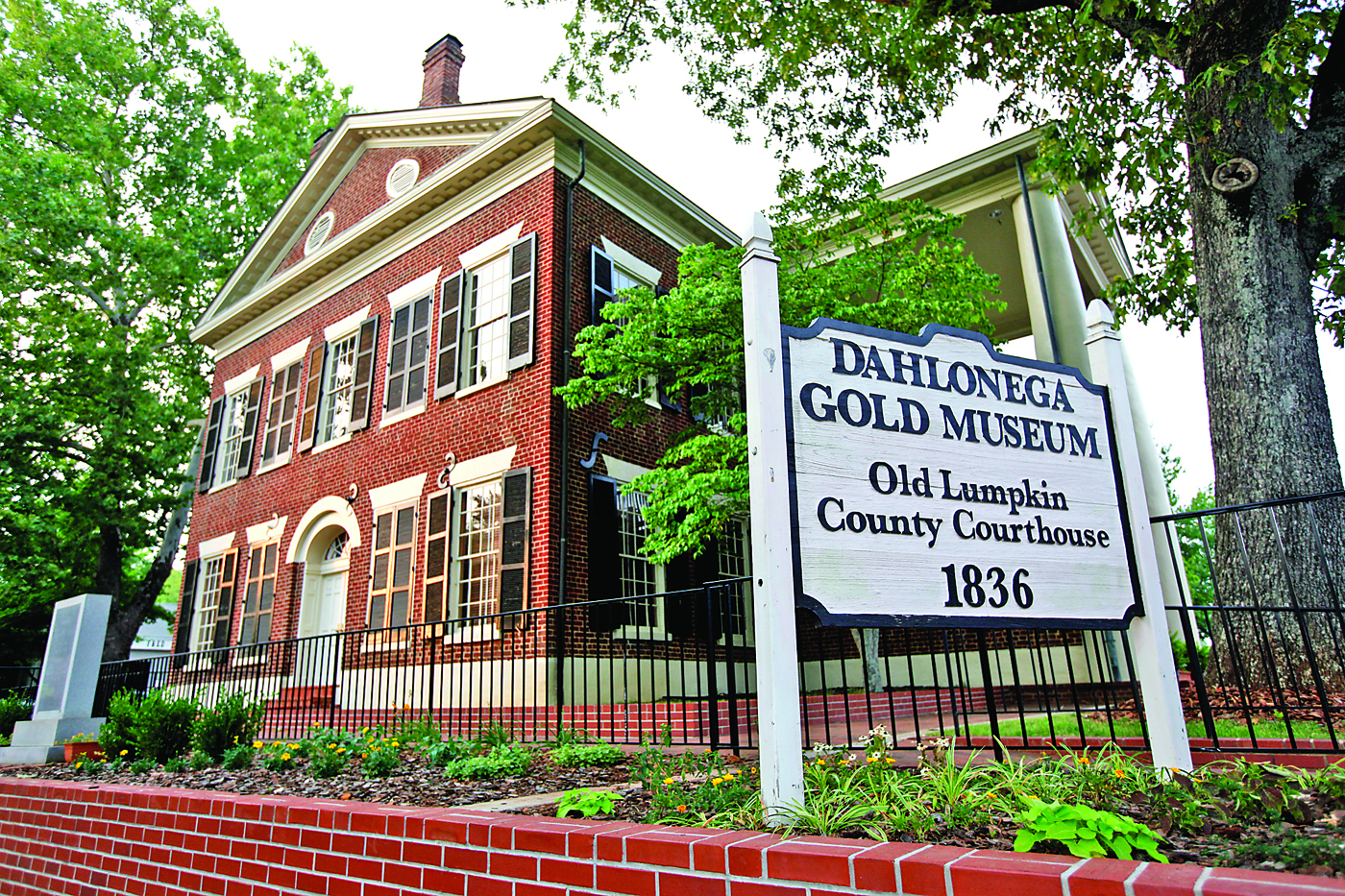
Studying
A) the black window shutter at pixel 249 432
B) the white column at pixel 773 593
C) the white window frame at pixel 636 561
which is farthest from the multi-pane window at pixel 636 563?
the black window shutter at pixel 249 432

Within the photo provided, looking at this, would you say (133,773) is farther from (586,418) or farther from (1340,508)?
(1340,508)

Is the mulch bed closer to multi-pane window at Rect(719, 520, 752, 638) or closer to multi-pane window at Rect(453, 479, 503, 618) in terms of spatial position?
multi-pane window at Rect(453, 479, 503, 618)

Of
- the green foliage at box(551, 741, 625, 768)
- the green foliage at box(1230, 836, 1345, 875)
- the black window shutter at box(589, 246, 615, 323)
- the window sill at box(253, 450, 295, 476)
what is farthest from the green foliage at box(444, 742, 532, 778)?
the window sill at box(253, 450, 295, 476)

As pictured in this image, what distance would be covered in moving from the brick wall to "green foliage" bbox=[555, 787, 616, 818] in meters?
0.21

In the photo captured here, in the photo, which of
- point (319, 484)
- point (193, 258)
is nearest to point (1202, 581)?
point (319, 484)

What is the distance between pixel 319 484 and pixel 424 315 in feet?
12.5

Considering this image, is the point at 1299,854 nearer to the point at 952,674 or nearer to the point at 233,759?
the point at 233,759

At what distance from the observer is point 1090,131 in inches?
312

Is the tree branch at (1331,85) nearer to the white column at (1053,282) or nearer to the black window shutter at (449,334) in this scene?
the white column at (1053,282)

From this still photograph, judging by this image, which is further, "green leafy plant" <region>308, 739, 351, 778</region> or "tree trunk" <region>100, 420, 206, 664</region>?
"tree trunk" <region>100, 420, 206, 664</region>

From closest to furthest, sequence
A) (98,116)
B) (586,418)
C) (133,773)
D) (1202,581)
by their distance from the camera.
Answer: (133,773) → (586,418) → (98,116) → (1202,581)

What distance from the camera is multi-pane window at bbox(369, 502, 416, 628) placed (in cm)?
1262

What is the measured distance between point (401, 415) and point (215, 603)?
22.2ft

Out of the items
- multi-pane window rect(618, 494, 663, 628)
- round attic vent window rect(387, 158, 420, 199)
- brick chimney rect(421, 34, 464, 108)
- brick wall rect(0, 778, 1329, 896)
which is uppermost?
brick chimney rect(421, 34, 464, 108)
